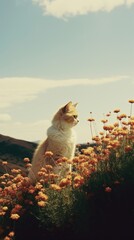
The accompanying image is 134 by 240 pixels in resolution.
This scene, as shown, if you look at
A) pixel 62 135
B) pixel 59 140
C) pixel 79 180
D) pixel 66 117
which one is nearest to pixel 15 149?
pixel 66 117

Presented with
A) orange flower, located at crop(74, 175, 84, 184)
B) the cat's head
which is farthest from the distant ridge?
orange flower, located at crop(74, 175, 84, 184)

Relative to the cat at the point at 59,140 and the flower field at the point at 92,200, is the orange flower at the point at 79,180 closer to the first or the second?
the flower field at the point at 92,200

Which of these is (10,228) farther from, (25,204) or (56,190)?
(56,190)

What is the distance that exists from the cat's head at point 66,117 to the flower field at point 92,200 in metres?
2.91

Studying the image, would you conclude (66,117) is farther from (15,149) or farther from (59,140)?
(15,149)

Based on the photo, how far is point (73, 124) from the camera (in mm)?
8977

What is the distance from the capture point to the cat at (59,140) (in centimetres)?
778

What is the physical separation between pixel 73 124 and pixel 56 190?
366 cm

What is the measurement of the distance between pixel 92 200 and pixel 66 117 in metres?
3.87

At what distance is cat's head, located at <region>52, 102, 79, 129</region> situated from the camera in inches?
347

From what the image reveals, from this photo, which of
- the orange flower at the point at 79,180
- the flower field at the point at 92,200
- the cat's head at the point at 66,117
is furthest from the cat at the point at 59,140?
the orange flower at the point at 79,180

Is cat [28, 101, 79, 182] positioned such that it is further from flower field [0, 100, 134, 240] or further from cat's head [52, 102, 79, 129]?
flower field [0, 100, 134, 240]

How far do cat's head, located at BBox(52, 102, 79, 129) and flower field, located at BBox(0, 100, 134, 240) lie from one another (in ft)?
9.54

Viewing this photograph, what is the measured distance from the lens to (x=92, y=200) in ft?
16.6
